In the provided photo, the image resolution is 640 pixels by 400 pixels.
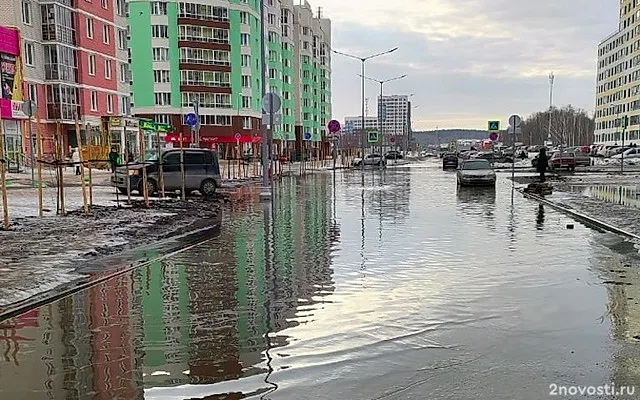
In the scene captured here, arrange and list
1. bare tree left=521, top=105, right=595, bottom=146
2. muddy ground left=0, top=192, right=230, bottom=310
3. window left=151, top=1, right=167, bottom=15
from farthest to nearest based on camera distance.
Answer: bare tree left=521, top=105, right=595, bottom=146, window left=151, top=1, right=167, bottom=15, muddy ground left=0, top=192, right=230, bottom=310

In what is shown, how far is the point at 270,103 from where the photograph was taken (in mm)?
21891

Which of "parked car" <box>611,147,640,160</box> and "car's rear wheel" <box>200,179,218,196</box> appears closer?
"car's rear wheel" <box>200,179,218,196</box>

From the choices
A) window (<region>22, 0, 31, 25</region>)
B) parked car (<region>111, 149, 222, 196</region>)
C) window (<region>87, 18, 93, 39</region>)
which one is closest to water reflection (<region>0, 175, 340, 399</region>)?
parked car (<region>111, 149, 222, 196</region>)

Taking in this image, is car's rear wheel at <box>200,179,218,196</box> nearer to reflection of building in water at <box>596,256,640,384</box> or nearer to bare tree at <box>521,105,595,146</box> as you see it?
reflection of building in water at <box>596,256,640,384</box>

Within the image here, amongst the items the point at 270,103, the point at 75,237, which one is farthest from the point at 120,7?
the point at 75,237

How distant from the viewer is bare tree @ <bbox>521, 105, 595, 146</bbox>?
145m

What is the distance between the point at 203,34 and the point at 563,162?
51.9 metres

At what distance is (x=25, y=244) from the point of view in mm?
12148

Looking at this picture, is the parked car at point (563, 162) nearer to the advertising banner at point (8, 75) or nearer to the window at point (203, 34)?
the advertising banner at point (8, 75)

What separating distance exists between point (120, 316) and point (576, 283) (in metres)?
6.49

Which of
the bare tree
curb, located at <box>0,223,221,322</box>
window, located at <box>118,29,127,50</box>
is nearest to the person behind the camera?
curb, located at <box>0,223,221,322</box>

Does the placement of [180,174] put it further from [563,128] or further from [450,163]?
[563,128]

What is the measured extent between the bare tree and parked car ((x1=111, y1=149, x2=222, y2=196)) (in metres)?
127

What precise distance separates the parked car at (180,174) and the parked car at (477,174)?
42.1 ft
